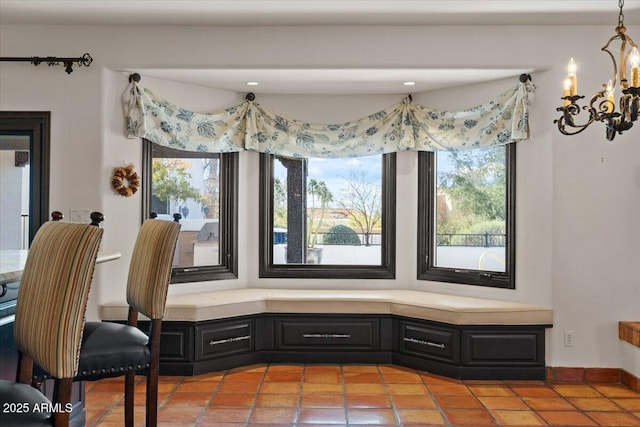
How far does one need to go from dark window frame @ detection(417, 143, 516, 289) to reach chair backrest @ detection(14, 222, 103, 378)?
3484 mm

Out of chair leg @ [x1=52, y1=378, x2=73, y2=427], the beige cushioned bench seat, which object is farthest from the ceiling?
chair leg @ [x1=52, y1=378, x2=73, y2=427]

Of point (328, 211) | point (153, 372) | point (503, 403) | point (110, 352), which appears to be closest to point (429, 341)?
point (503, 403)

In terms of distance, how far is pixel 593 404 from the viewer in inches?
142

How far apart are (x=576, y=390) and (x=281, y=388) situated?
2.01 m

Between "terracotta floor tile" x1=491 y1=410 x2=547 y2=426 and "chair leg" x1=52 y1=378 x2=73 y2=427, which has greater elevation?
"chair leg" x1=52 y1=378 x2=73 y2=427

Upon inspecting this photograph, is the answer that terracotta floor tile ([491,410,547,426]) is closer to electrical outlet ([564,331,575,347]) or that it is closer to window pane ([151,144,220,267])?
electrical outlet ([564,331,575,347])

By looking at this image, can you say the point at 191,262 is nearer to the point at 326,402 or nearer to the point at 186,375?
the point at 186,375

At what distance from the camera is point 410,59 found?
13.6 feet

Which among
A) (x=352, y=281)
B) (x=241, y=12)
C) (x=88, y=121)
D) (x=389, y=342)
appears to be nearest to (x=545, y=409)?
(x=389, y=342)

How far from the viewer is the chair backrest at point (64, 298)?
1.57 meters

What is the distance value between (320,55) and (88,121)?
176 centimetres

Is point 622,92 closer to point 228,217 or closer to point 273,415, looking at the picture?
point 273,415

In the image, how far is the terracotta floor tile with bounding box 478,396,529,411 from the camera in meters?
3.52

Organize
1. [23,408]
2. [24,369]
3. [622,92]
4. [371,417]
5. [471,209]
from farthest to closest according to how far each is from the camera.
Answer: [471,209] < [371,417] < [622,92] < [24,369] < [23,408]
